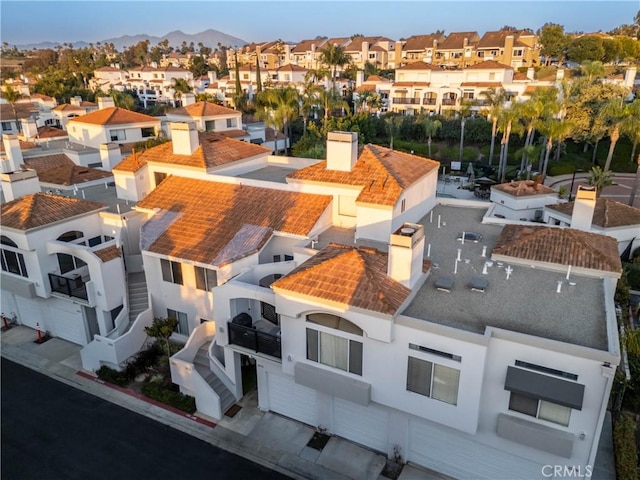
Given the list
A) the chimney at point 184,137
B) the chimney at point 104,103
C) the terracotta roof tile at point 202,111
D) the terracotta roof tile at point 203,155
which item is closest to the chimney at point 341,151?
the terracotta roof tile at point 203,155

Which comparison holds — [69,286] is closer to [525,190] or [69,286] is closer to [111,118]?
[525,190]

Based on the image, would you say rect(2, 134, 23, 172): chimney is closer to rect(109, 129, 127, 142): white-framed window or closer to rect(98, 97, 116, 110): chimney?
rect(109, 129, 127, 142): white-framed window

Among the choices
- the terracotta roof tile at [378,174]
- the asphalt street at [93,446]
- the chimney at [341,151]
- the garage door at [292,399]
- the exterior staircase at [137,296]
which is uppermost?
the chimney at [341,151]

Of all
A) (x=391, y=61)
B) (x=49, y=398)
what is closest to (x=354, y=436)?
(x=49, y=398)

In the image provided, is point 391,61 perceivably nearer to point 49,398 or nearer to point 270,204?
point 270,204

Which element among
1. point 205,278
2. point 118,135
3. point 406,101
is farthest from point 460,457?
point 406,101

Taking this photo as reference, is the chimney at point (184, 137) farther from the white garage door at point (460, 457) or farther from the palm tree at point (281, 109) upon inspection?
the palm tree at point (281, 109)
